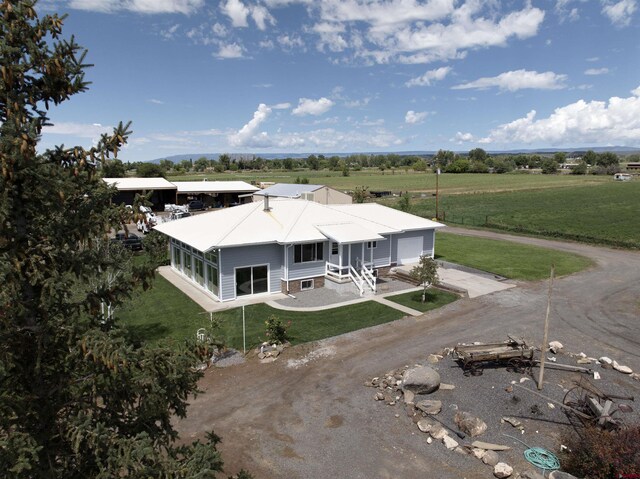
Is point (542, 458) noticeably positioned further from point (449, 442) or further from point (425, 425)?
point (425, 425)

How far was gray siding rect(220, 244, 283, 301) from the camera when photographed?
2369 cm

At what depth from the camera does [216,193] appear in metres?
67.2

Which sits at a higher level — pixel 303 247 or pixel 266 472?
pixel 303 247

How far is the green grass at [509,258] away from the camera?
31.1 meters

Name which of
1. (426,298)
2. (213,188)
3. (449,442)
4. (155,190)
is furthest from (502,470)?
(213,188)

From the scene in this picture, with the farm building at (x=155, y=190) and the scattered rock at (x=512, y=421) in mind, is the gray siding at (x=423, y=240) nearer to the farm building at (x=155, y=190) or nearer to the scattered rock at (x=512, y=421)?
the scattered rock at (x=512, y=421)

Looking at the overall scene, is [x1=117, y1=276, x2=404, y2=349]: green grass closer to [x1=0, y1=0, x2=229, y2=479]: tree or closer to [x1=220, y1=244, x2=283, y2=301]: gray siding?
[x1=220, y1=244, x2=283, y2=301]: gray siding

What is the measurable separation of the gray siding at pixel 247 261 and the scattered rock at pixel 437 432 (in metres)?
14.2

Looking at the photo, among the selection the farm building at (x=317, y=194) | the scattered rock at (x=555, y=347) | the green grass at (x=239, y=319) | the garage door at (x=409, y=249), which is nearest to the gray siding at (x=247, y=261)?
the green grass at (x=239, y=319)

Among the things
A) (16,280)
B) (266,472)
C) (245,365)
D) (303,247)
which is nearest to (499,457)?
(266,472)

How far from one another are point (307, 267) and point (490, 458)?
623 inches

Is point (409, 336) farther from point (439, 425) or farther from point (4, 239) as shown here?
point (4, 239)

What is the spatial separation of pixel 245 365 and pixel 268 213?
13515 mm

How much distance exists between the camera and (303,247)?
2575 centimetres
